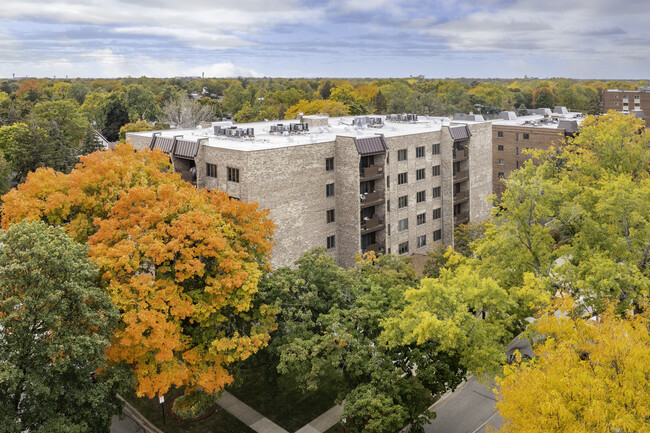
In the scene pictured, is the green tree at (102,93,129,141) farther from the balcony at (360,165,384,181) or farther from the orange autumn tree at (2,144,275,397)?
the orange autumn tree at (2,144,275,397)

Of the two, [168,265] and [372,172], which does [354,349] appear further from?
[372,172]

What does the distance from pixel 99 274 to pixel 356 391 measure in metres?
15.1

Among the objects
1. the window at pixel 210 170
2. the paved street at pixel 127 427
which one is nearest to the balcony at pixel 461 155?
the window at pixel 210 170

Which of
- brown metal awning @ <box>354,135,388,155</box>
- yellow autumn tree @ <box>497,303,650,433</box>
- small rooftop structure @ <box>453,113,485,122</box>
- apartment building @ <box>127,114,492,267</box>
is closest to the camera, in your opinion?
yellow autumn tree @ <box>497,303,650,433</box>

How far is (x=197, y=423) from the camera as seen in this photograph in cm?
3266

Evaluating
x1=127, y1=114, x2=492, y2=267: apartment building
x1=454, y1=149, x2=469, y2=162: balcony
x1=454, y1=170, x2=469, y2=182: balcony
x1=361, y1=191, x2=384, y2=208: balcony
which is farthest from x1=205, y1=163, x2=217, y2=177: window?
x1=454, y1=170, x2=469, y2=182: balcony

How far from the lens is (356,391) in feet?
88.8

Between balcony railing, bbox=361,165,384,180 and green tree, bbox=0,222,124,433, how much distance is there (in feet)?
99.3

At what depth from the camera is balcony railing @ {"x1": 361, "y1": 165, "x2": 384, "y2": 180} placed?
2008 inches

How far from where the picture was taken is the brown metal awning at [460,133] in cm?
5859

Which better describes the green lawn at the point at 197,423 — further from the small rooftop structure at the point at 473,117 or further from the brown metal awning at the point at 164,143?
the small rooftop structure at the point at 473,117

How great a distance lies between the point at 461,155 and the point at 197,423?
41641 mm

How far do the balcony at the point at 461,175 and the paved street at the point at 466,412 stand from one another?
2896cm

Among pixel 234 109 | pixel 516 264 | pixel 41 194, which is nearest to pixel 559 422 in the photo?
pixel 516 264
